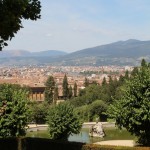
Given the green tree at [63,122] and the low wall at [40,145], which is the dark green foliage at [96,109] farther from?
the low wall at [40,145]

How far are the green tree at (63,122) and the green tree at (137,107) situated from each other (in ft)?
32.1

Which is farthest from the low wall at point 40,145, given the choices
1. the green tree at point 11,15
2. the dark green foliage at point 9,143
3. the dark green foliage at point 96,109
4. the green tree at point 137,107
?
the dark green foliage at point 96,109

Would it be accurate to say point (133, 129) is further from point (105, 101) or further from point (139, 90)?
point (105, 101)

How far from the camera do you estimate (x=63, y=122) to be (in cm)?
4312

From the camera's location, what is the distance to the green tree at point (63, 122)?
4322 centimetres

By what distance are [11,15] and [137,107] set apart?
67.6 ft

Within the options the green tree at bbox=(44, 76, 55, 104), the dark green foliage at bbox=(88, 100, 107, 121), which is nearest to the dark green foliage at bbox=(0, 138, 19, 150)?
the dark green foliage at bbox=(88, 100, 107, 121)

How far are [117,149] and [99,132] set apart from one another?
36614 mm

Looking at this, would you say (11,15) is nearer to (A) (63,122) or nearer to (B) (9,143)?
(B) (9,143)

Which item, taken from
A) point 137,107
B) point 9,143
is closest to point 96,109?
point 137,107

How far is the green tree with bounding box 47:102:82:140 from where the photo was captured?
4322cm

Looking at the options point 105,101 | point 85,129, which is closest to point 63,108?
point 85,129

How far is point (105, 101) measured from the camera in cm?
9156

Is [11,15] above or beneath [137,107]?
above
